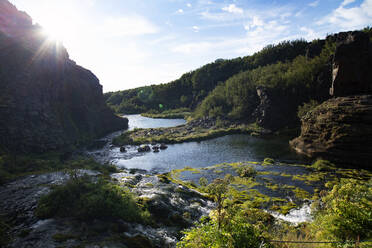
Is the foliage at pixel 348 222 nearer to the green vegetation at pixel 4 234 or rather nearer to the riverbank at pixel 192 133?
the green vegetation at pixel 4 234

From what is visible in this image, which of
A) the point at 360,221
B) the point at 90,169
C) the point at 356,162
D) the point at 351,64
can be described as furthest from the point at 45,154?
the point at 351,64

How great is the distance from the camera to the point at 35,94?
39312mm

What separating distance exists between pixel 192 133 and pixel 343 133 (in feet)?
122

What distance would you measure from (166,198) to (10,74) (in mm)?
38338

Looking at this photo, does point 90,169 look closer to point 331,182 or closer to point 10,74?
point 10,74

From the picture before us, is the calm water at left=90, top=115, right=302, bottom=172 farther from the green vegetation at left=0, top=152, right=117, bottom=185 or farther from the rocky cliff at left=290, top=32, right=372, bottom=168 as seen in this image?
the green vegetation at left=0, top=152, right=117, bottom=185

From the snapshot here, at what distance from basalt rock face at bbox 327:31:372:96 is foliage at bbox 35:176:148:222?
39839 millimetres

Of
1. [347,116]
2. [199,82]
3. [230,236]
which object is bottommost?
[230,236]

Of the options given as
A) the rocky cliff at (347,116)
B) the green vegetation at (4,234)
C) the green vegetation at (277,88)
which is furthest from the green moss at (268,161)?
the green vegetation at (4,234)

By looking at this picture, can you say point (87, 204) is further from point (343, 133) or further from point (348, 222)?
point (343, 133)

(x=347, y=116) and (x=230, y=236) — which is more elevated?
(x=347, y=116)

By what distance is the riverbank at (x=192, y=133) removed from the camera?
52438 mm

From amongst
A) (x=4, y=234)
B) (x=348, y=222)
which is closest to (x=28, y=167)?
(x=4, y=234)

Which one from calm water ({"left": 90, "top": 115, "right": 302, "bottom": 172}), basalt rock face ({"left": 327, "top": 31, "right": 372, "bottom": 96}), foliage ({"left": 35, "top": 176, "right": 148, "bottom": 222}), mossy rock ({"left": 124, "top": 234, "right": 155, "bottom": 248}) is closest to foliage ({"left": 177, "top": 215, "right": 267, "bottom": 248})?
mossy rock ({"left": 124, "top": 234, "right": 155, "bottom": 248})
